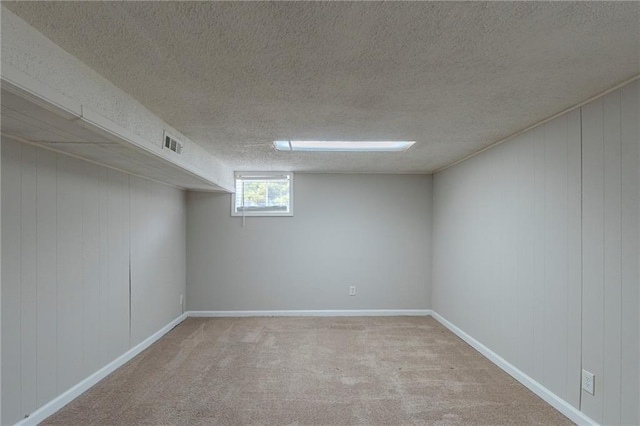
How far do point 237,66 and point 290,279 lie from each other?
12.1ft

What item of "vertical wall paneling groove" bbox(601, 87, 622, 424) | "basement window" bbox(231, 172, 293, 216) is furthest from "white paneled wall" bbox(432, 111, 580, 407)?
"basement window" bbox(231, 172, 293, 216)

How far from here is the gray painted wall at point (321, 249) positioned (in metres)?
4.88

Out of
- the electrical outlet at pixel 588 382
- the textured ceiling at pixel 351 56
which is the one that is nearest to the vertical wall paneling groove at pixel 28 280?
the textured ceiling at pixel 351 56

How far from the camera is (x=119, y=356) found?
3.13 metres

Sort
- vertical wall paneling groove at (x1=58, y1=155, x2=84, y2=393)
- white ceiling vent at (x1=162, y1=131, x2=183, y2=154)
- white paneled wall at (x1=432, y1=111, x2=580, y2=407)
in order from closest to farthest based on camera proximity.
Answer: white paneled wall at (x1=432, y1=111, x2=580, y2=407)
vertical wall paneling groove at (x1=58, y1=155, x2=84, y2=393)
white ceiling vent at (x1=162, y1=131, x2=183, y2=154)

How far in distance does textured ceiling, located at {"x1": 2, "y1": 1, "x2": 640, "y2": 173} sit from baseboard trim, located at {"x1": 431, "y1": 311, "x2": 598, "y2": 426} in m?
2.10

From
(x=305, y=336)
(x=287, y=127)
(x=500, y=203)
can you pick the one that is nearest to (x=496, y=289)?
(x=500, y=203)

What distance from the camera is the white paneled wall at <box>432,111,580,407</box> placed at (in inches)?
91.3

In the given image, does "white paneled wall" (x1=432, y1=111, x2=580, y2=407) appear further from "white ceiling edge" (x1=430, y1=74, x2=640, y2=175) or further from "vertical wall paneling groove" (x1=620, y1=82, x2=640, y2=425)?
"vertical wall paneling groove" (x1=620, y1=82, x2=640, y2=425)

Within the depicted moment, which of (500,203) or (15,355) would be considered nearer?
(15,355)

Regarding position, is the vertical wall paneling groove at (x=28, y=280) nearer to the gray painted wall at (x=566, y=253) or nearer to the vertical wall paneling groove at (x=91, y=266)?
the vertical wall paneling groove at (x=91, y=266)

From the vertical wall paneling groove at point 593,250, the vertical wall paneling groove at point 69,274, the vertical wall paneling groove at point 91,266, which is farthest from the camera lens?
the vertical wall paneling groove at point 91,266

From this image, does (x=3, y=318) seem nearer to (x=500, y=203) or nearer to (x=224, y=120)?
(x=224, y=120)

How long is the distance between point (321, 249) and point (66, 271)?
3141 mm
